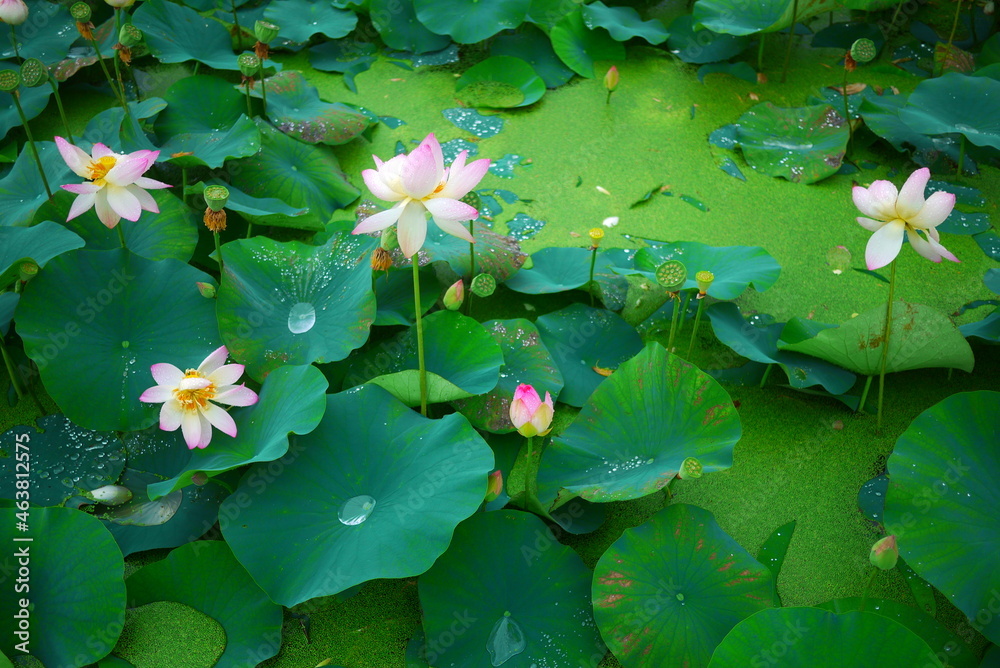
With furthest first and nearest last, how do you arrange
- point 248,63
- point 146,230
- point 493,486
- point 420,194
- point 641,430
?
point 248,63 → point 146,230 → point 641,430 → point 493,486 → point 420,194

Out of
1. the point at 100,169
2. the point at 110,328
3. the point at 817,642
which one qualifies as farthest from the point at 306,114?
the point at 817,642

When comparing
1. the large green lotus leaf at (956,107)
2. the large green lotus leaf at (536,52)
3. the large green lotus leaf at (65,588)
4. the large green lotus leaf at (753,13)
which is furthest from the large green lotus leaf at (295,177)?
the large green lotus leaf at (956,107)

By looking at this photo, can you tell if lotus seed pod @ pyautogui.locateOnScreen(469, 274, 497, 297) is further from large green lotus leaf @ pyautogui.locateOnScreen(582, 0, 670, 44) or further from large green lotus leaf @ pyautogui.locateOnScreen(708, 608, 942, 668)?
large green lotus leaf @ pyautogui.locateOnScreen(582, 0, 670, 44)

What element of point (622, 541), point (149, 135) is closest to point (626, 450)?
point (622, 541)

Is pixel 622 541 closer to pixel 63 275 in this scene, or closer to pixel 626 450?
pixel 626 450

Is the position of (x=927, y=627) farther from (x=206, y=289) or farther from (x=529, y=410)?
(x=206, y=289)

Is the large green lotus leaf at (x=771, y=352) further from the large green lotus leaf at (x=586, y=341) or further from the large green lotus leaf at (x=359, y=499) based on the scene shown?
the large green lotus leaf at (x=359, y=499)
